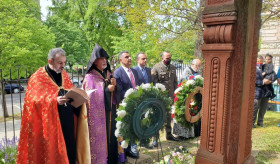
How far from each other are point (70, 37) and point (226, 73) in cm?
2650

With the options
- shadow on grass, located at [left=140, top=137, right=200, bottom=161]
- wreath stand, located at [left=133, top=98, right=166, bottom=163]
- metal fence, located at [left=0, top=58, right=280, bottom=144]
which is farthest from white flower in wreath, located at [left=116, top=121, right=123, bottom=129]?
shadow on grass, located at [left=140, top=137, right=200, bottom=161]

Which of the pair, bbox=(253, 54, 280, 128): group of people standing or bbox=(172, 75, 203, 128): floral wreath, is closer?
bbox=(172, 75, 203, 128): floral wreath

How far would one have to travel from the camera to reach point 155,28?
7727mm

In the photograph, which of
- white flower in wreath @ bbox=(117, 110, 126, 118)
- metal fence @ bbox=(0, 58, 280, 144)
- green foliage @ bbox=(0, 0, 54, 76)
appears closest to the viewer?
white flower in wreath @ bbox=(117, 110, 126, 118)

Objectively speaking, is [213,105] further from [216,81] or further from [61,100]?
[61,100]

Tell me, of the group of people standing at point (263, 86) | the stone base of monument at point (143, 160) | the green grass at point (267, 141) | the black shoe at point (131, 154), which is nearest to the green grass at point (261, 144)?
the green grass at point (267, 141)

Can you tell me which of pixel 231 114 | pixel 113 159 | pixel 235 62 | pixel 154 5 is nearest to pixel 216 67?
pixel 235 62

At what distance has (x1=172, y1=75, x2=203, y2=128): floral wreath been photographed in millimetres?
4406

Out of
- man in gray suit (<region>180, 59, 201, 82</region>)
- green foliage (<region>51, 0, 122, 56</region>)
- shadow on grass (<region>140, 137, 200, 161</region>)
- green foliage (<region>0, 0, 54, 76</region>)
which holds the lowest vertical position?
shadow on grass (<region>140, 137, 200, 161</region>)

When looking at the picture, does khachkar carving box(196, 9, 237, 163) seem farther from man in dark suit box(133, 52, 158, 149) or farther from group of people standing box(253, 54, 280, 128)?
group of people standing box(253, 54, 280, 128)

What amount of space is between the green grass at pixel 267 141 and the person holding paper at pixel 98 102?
10.3ft

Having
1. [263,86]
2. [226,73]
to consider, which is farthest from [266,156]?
[226,73]

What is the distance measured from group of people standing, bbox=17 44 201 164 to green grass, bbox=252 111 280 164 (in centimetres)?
304

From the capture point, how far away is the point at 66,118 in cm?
323
